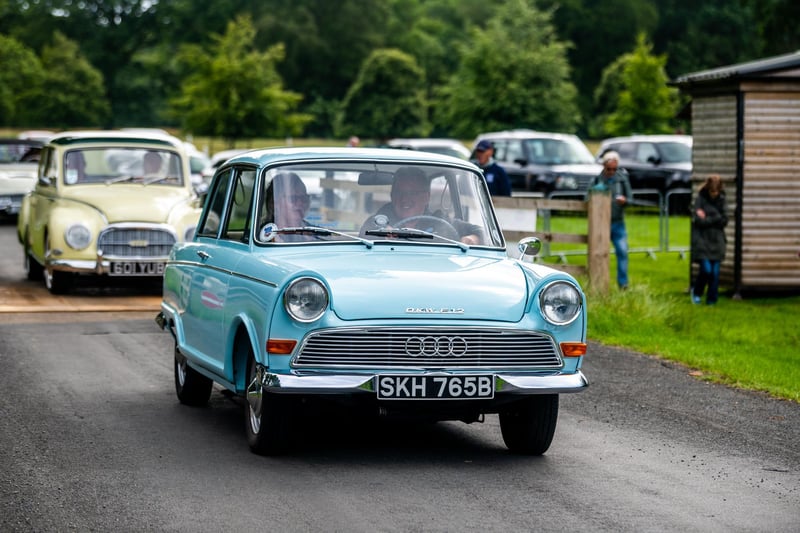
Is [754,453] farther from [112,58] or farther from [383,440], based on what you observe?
[112,58]

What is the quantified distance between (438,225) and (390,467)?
1.76m

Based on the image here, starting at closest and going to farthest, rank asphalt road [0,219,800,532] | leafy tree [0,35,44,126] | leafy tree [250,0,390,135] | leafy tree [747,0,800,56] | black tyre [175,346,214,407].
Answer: asphalt road [0,219,800,532], black tyre [175,346,214,407], leafy tree [747,0,800,56], leafy tree [0,35,44,126], leafy tree [250,0,390,135]

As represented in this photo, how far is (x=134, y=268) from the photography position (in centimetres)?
1681

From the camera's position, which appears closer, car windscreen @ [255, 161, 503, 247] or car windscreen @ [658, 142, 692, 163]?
car windscreen @ [255, 161, 503, 247]

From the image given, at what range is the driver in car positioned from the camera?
28.1ft

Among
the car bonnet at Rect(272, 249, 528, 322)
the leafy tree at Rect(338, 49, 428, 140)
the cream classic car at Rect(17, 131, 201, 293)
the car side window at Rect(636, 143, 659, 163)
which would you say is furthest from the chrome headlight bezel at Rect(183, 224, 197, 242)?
Result: the leafy tree at Rect(338, 49, 428, 140)

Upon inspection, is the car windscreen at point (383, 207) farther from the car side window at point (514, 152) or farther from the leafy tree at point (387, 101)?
the leafy tree at point (387, 101)

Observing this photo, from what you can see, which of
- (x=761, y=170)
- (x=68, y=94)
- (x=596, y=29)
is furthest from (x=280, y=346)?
(x=596, y=29)

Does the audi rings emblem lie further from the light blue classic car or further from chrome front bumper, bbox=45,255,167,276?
chrome front bumper, bbox=45,255,167,276

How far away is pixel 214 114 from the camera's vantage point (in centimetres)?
5488

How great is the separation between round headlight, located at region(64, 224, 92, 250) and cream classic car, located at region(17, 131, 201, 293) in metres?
0.01

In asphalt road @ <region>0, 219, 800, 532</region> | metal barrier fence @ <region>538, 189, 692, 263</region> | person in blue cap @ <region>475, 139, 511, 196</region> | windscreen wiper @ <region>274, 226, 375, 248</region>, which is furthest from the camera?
metal barrier fence @ <region>538, 189, 692, 263</region>

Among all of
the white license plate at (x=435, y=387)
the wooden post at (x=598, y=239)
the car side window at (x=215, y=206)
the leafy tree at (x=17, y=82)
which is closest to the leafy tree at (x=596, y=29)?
the leafy tree at (x=17, y=82)

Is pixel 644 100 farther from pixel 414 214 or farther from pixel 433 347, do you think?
pixel 433 347
